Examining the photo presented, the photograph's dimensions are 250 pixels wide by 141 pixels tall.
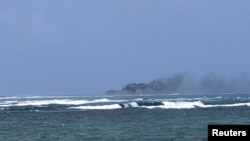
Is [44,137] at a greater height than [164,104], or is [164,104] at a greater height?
[164,104]

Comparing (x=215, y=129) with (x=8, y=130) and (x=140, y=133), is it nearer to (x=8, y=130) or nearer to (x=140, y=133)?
(x=140, y=133)

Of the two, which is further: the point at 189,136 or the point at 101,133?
the point at 101,133

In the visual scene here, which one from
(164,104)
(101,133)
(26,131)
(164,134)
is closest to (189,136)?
(164,134)

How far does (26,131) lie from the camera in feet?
143

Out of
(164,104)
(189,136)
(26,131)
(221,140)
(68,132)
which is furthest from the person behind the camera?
(164,104)

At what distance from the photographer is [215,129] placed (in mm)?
6598

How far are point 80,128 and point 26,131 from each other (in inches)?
180

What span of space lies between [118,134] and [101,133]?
1.58 metres

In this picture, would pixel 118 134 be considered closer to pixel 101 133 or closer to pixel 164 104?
pixel 101 133

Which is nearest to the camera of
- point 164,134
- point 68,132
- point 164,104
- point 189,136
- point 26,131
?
point 189,136

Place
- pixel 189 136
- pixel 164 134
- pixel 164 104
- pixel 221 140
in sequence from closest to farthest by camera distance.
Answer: pixel 221 140, pixel 189 136, pixel 164 134, pixel 164 104

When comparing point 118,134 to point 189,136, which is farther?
point 118,134

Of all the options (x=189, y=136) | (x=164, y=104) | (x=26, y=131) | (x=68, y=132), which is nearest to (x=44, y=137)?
(x=68, y=132)

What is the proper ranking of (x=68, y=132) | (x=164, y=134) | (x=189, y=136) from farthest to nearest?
(x=68, y=132) < (x=164, y=134) < (x=189, y=136)
